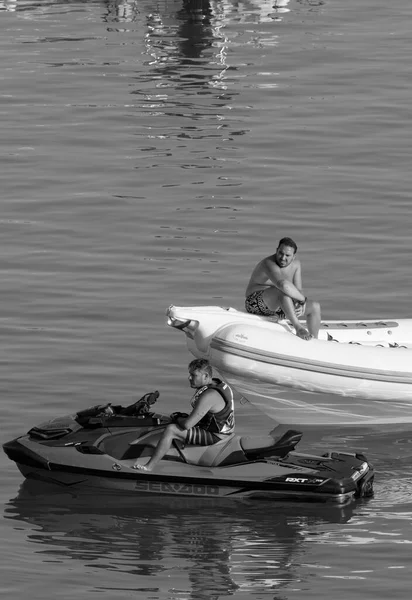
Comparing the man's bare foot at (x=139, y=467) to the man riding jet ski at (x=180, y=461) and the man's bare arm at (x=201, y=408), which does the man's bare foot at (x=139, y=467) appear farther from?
the man's bare arm at (x=201, y=408)

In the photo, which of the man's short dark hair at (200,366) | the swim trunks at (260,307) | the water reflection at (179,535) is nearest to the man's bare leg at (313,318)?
the swim trunks at (260,307)

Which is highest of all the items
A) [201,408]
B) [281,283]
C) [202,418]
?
[281,283]

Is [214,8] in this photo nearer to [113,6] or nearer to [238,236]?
[113,6]

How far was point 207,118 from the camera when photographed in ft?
77.0

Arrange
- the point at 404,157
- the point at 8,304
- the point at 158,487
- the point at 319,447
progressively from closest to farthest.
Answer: the point at 158,487 → the point at 319,447 → the point at 8,304 → the point at 404,157

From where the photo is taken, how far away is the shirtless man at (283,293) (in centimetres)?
1309

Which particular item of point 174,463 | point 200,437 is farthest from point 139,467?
point 200,437

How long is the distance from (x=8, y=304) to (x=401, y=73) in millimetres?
12191

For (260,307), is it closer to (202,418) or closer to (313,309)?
(313,309)

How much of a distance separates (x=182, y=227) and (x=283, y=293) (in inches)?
210

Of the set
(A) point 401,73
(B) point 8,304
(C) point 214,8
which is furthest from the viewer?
(C) point 214,8

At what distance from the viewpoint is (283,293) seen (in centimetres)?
1316

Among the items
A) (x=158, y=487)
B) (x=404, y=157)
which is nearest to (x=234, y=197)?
(x=404, y=157)

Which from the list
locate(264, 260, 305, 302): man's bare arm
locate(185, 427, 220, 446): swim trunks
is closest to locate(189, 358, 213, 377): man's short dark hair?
locate(185, 427, 220, 446): swim trunks
